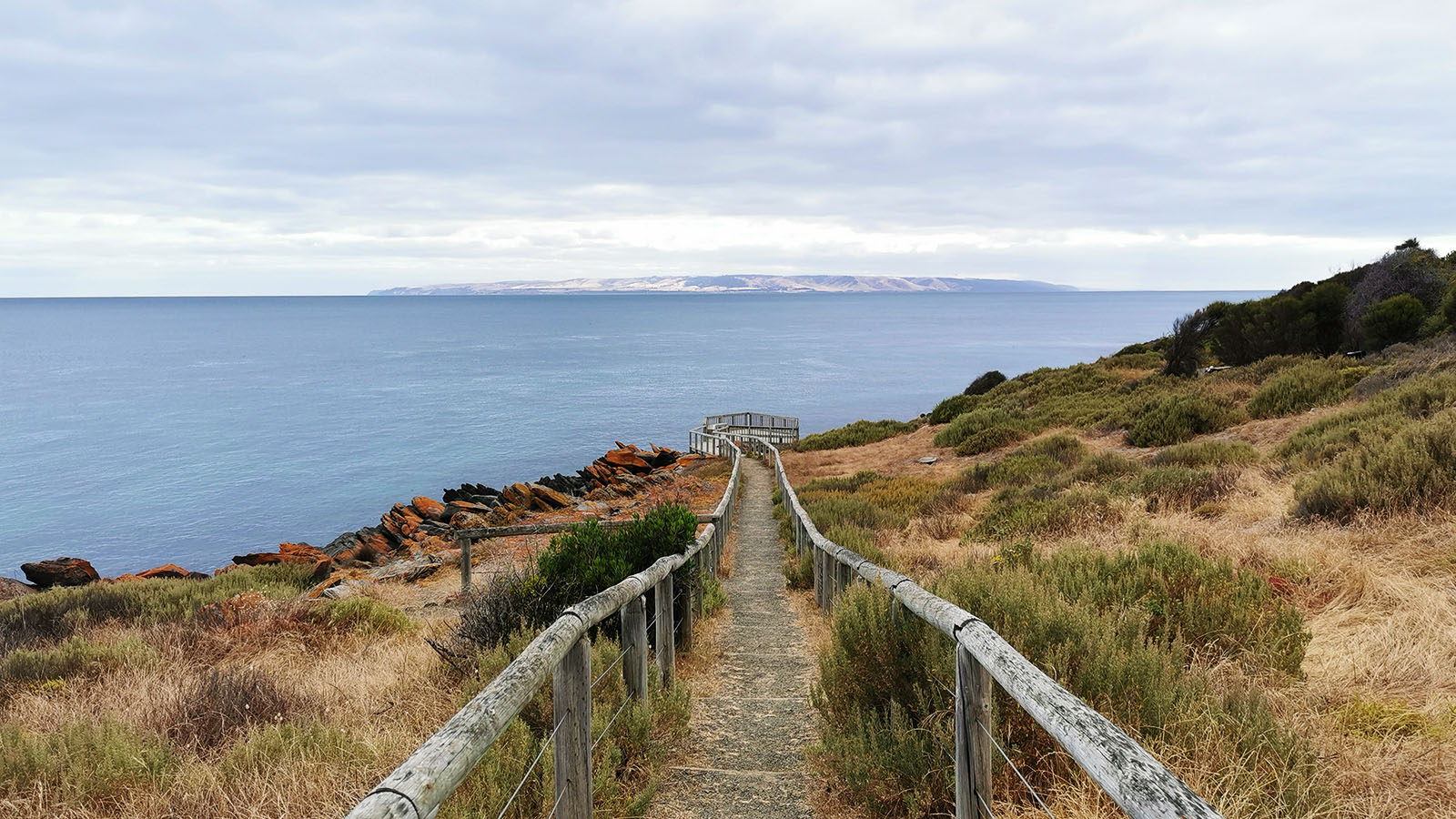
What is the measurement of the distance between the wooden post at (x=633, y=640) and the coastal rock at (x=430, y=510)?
24.5 metres

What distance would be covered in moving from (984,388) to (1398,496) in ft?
120

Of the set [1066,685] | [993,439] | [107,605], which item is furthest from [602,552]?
[993,439]

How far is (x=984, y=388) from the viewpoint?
44562mm

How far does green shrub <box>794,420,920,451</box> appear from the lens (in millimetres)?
37219

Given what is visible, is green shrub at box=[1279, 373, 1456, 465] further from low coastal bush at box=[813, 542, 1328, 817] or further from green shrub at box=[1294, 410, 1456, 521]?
low coastal bush at box=[813, 542, 1328, 817]

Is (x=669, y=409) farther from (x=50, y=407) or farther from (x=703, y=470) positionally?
(x=50, y=407)

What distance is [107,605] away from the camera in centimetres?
1102

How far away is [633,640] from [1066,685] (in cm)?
227

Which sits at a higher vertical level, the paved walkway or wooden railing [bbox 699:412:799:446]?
the paved walkway

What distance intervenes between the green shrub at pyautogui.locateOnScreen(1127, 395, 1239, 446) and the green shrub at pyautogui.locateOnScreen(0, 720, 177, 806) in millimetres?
19985

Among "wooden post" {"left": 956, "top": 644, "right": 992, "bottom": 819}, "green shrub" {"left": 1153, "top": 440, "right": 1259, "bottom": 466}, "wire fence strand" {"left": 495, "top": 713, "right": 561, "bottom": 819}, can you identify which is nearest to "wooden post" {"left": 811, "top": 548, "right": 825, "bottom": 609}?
"wire fence strand" {"left": 495, "top": 713, "right": 561, "bottom": 819}

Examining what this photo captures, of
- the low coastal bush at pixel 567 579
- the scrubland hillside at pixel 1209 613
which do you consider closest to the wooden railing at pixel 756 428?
the scrubland hillside at pixel 1209 613

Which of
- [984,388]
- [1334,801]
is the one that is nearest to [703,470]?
[984,388]

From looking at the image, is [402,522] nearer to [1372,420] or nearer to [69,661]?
[69,661]
